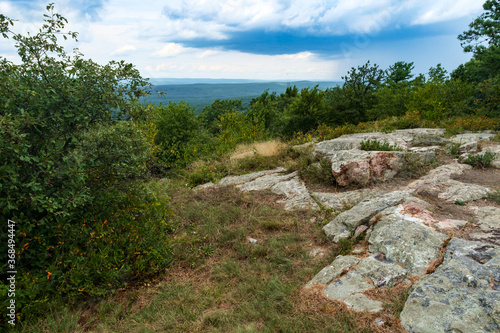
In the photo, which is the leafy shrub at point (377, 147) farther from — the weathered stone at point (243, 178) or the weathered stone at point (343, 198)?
the weathered stone at point (243, 178)

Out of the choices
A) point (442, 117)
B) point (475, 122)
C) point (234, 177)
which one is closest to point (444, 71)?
point (442, 117)

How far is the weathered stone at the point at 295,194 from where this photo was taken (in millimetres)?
6343

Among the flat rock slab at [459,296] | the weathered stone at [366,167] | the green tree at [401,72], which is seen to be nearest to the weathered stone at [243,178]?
the weathered stone at [366,167]

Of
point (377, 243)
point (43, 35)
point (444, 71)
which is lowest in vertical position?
point (377, 243)

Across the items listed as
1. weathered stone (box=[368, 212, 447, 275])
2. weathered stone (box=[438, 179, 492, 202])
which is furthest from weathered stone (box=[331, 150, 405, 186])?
weathered stone (box=[368, 212, 447, 275])

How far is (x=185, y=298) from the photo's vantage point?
370 centimetres

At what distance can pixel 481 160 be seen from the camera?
6.77 metres

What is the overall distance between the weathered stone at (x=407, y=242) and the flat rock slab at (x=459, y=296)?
0.21 meters

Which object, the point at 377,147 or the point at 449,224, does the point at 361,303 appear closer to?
the point at 449,224

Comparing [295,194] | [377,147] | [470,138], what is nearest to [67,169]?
[295,194]

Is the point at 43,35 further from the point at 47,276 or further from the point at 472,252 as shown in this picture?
the point at 472,252

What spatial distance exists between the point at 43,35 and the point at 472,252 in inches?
239

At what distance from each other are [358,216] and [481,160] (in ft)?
13.9

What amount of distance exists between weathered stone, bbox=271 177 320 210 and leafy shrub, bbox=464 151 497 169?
4.03 m
